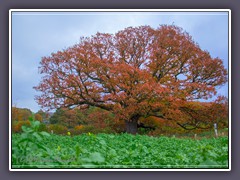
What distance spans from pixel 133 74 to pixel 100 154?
8.57 ft

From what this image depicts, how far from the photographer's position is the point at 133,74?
263 inches

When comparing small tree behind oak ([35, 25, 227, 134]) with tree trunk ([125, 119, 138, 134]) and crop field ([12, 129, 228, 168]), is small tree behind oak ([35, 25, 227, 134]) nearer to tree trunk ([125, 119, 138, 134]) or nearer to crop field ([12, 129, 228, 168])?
tree trunk ([125, 119, 138, 134])

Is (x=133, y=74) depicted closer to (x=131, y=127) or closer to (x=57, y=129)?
(x=131, y=127)

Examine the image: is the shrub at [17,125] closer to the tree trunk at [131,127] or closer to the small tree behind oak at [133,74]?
the small tree behind oak at [133,74]

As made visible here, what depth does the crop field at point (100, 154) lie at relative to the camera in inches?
159

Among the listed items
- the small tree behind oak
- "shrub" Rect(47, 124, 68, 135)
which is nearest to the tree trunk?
the small tree behind oak

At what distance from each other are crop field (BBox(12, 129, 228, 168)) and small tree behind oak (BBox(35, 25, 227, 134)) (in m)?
0.83

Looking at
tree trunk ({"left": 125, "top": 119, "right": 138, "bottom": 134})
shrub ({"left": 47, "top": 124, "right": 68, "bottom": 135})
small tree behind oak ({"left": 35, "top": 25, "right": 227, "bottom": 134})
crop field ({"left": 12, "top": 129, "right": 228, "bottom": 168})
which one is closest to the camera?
crop field ({"left": 12, "top": 129, "right": 228, "bottom": 168})

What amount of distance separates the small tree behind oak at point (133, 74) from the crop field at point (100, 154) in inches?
32.7

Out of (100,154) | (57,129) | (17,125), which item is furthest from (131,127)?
(100,154)

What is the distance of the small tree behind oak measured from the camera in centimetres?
618

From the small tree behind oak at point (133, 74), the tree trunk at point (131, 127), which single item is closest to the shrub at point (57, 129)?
the small tree behind oak at point (133, 74)
